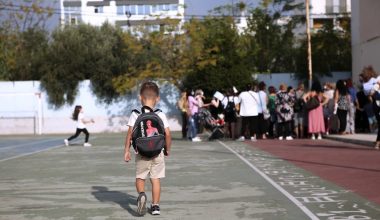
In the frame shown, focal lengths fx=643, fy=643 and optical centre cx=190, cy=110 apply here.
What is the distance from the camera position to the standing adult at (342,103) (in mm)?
22094

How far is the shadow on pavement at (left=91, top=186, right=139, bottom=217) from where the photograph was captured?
8969 mm

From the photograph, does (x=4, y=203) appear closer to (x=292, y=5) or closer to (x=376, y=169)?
(x=376, y=169)

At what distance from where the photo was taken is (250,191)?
9.99 metres

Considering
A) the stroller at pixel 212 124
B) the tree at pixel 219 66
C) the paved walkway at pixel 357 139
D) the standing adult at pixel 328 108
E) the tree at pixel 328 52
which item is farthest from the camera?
the tree at pixel 328 52

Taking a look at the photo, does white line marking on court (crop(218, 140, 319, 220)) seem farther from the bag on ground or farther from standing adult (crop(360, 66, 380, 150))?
the bag on ground

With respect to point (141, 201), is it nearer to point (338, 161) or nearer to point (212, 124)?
point (338, 161)

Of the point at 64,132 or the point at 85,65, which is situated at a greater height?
the point at 85,65

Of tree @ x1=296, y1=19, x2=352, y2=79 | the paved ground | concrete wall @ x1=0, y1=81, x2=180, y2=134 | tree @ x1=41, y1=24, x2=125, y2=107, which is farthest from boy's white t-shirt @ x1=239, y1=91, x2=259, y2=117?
tree @ x1=296, y1=19, x2=352, y2=79

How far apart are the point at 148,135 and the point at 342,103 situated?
15.3m

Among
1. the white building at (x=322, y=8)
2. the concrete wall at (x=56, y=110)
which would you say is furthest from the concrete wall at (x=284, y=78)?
the white building at (x=322, y=8)

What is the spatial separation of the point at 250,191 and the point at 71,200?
274 cm

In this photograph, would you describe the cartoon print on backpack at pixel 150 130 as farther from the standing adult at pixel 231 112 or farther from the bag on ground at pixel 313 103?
the standing adult at pixel 231 112

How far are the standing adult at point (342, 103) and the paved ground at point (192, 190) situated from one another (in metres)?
6.12

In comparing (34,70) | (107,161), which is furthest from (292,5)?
(107,161)
